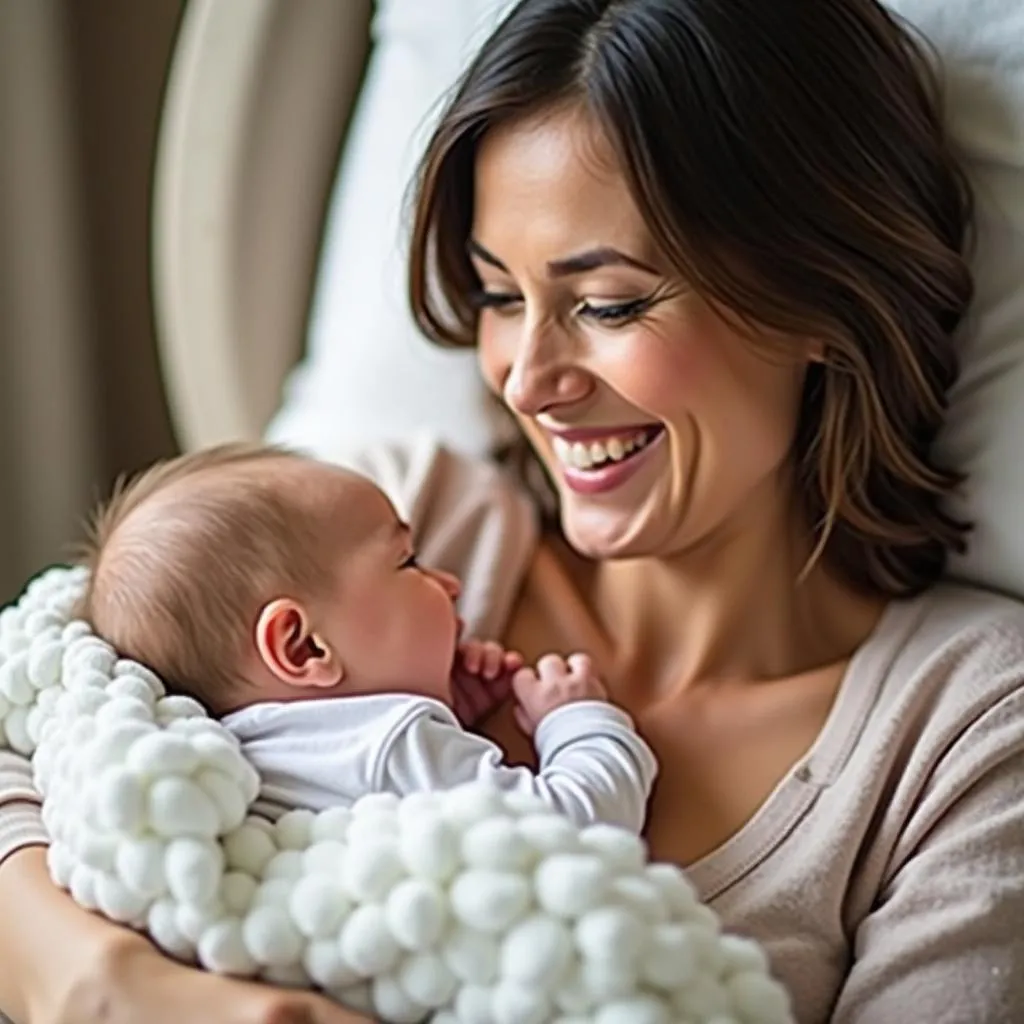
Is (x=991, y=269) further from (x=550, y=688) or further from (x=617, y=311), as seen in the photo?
(x=550, y=688)

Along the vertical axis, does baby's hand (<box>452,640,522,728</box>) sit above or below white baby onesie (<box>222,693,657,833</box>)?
below

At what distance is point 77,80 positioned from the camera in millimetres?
1989

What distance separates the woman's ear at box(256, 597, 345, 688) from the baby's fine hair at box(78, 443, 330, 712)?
0.01 meters

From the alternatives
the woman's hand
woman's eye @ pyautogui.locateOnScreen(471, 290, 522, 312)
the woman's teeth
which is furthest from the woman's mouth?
the woman's hand

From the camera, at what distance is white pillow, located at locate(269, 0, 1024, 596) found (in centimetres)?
128

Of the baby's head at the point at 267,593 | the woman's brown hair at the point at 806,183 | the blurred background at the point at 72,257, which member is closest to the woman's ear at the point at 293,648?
the baby's head at the point at 267,593

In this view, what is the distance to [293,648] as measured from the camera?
1.15 metres

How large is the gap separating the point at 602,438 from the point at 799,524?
0.21m

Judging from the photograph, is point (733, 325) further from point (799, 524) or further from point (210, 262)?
point (210, 262)

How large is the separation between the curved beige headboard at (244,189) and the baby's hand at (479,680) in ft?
1.62

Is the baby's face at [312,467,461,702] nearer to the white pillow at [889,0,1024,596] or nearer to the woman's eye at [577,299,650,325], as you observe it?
the woman's eye at [577,299,650,325]

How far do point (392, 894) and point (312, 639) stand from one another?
0.25 meters

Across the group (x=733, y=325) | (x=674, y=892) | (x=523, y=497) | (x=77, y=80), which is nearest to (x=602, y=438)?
(x=733, y=325)

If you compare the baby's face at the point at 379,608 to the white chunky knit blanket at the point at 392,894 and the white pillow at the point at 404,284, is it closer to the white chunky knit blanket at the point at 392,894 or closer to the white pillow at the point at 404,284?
the white chunky knit blanket at the point at 392,894
